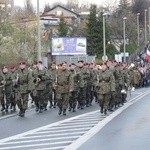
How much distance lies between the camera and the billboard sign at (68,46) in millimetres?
44938

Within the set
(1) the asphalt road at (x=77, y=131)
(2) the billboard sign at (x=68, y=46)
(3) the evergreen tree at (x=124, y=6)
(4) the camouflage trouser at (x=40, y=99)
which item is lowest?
(1) the asphalt road at (x=77, y=131)

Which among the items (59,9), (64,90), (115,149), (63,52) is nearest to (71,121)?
(64,90)

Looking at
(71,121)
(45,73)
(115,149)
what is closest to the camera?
(115,149)

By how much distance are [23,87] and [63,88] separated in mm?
1494

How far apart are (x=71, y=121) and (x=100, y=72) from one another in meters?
2.95

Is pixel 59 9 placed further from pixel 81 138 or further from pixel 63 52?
pixel 81 138

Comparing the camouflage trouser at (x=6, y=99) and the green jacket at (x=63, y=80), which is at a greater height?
the green jacket at (x=63, y=80)

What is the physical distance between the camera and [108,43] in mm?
77250

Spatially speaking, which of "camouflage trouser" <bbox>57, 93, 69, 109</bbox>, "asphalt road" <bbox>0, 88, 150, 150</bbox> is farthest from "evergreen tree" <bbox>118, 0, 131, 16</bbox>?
"asphalt road" <bbox>0, 88, 150, 150</bbox>

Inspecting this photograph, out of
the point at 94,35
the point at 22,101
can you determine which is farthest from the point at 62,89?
the point at 94,35

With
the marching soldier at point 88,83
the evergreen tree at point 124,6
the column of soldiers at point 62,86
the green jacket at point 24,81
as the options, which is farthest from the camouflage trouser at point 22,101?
the evergreen tree at point 124,6

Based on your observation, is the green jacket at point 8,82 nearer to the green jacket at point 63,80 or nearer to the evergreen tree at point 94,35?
the green jacket at point 63,80

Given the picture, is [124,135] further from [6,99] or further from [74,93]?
[74,93]

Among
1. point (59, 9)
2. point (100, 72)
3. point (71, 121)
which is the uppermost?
point (59, 9)
